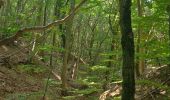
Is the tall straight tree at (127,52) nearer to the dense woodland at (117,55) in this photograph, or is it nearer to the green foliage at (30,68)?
the dense woodland at (117,55)

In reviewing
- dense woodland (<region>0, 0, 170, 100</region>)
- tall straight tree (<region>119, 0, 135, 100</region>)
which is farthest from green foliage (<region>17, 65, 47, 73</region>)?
tall straight tree (<region>119, 0, 135, 100</region>)

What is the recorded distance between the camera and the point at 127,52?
728cm

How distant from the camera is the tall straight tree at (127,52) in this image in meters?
7.14

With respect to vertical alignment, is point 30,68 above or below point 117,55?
below

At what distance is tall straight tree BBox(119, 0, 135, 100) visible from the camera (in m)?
7.14

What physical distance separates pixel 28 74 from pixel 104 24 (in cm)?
2305

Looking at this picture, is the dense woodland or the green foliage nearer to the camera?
the dense woodland

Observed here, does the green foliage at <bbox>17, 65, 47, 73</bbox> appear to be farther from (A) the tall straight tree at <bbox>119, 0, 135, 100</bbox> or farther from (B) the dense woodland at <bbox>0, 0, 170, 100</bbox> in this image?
(A) the tall straight tree at <bbox>119, 0, 135, 100</bbox>

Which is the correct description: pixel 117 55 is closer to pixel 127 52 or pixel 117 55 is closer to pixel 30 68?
pixel 30 68

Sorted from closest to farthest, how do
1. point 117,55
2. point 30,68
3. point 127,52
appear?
1. point 127,52
2. point 117,55
3. point 30,68

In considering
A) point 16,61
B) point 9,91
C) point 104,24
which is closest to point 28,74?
point 16,61

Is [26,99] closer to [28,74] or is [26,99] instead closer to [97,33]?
[28,74]

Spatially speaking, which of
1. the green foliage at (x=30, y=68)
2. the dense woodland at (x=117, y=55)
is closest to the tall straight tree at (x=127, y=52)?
the dense woodland at (x=117, y=55)

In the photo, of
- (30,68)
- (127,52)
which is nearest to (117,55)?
(30,68)
